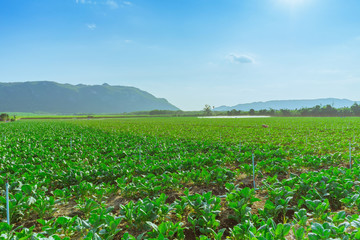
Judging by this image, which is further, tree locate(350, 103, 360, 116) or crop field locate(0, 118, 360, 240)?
tree locate(350, 103, 360, 116)

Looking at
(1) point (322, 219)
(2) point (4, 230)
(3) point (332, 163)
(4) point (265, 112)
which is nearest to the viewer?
(2) point (4, 230)

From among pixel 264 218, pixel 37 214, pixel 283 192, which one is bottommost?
pixel 37 214

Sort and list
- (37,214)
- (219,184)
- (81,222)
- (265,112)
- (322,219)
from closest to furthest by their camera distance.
Answer: 1. (81,222)
2. (322,219)
3. (37,214)
4. (219,184)
5. (265,112)

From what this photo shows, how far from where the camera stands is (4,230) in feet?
11.5

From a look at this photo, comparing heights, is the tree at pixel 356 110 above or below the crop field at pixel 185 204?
above

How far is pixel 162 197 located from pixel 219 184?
2712mm

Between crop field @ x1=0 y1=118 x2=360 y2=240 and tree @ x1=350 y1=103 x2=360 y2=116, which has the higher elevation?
tree @ x1=350 y1=103 x2=360 y2=116

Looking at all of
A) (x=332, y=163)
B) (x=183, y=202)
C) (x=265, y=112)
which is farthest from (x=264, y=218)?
(x=265, y=112)

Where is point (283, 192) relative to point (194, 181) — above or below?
above

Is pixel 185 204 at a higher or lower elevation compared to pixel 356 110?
lower

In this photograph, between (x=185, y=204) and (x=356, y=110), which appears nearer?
(x=185, y=204)

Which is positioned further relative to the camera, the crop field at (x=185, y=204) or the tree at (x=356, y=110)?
the tree at (x=356, y=110)

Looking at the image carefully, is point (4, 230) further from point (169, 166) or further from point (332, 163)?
point (332, 163)

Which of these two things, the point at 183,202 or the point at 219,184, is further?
the point at 219,184
